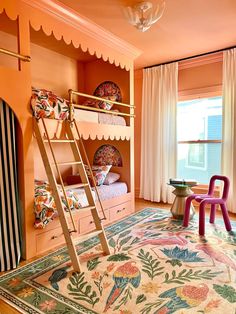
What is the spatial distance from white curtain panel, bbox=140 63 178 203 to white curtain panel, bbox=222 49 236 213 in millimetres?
827

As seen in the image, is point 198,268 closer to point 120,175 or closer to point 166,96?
→ point 120,175

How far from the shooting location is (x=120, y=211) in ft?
11.8

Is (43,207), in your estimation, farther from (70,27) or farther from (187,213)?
(70,27)

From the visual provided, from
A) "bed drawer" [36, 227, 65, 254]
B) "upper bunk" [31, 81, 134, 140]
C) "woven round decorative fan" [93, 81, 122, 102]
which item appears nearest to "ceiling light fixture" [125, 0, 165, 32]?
"upper bunk" [31, 81, 134, 140]

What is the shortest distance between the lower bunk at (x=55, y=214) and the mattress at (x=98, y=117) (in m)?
0.91

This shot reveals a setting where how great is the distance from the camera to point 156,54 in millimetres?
3918

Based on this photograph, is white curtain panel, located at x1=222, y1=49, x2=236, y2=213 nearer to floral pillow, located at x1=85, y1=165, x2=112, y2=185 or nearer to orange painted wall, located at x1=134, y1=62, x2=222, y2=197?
orange painted wall, located at x1=134, y1=62, x2=222, y2=197

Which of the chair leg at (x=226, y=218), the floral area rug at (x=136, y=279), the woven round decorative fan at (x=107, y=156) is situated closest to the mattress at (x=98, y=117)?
the woven round decorative fan at (x=107, y=156)

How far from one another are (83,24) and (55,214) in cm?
220

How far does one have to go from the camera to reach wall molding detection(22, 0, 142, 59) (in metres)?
2.38

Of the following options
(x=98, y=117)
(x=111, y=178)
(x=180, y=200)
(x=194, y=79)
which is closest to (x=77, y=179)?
(x=111, y=178)

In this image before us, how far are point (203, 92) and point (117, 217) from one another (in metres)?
2.57

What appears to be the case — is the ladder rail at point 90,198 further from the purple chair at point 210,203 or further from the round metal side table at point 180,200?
the round metal side table at point 180,200

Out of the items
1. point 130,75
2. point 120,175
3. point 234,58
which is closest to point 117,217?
point 120,175
